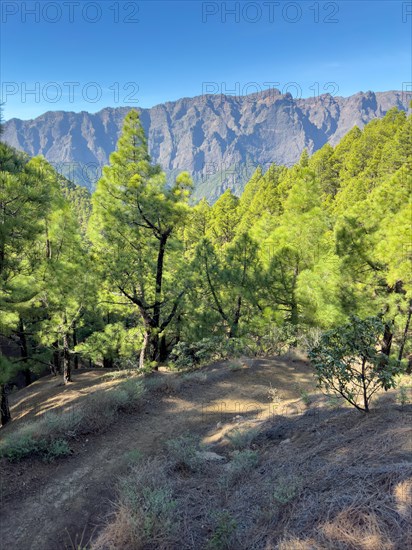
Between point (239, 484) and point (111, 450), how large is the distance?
10.7ft

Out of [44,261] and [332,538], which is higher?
[44,261]

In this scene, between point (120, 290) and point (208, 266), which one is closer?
point (120, 290)

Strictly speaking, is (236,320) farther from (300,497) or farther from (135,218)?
(300,497)

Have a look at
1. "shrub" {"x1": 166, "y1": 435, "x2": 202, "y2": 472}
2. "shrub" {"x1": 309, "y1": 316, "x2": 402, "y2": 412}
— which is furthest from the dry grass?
"shrub" {"x1": 309, "y1": 316, "x2": 402, "y2": 412}

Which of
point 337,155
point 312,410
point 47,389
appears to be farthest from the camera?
point 337,155

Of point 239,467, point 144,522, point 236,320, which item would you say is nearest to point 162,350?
point 236,320

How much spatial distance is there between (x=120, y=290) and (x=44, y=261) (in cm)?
262

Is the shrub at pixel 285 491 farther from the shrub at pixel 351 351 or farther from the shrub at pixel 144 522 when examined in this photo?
the shrub at pixel 351 351

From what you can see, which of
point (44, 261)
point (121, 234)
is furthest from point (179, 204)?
point (44, 261)

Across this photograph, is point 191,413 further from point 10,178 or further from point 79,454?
point 10,178

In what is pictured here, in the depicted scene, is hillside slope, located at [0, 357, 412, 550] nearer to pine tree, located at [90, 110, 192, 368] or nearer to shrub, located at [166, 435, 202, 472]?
shrub, located at [166, 435, 202, 472]

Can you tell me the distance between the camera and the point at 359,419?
20.0ft

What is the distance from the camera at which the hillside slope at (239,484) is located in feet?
11.6

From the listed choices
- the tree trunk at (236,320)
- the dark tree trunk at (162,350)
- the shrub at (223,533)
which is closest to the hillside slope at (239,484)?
the shrub at (223,533)
